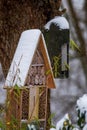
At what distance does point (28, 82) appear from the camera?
1.84m

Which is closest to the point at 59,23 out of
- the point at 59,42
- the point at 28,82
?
the point at 59,42

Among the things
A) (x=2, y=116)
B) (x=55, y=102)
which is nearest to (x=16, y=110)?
(x=2, y=116)

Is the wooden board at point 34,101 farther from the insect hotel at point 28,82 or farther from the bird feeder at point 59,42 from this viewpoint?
the bird feeder at point 59,42

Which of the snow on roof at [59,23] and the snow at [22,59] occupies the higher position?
the snow on roof at [59,23]

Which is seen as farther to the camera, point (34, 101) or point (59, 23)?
point (59, 23)

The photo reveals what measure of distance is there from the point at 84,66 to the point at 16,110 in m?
4.55

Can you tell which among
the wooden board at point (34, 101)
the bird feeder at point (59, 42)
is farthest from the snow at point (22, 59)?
the bird feeder at point (59, 42)

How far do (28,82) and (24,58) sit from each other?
9 centimetres

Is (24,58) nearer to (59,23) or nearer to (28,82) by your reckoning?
(28,82)

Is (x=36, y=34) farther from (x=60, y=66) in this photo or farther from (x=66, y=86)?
(x=66, y=86)

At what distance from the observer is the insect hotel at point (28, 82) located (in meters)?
1.74

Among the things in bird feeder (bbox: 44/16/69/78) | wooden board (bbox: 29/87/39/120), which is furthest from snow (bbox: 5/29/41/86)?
bird feeder (bbox: 44/16/69/78)

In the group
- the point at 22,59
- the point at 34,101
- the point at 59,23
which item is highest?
the point at 59,23

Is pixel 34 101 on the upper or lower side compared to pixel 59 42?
lower
